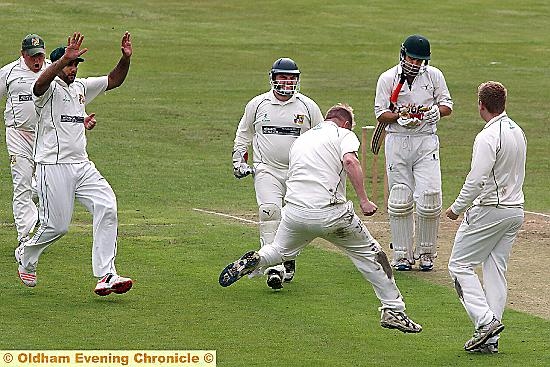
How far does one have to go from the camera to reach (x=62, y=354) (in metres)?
10.6

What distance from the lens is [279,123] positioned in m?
13.7

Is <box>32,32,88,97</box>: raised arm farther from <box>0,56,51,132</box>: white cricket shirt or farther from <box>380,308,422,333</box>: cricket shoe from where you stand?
<box>380,308,422,333</box>: cricket shoe

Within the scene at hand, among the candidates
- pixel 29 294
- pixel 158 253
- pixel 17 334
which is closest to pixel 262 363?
pixel 17 334

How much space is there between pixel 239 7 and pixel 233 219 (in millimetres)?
28166

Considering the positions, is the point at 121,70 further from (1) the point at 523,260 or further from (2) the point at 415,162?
(1) the point at 523,260

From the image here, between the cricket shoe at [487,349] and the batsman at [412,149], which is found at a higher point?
the batsman at [412,149]

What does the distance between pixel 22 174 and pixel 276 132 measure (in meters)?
3.23

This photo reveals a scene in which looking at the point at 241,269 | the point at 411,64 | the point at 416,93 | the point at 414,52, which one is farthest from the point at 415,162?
the point at 241,269

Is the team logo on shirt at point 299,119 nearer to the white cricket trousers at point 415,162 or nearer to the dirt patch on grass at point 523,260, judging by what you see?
the white cricket trousers at point 415,162

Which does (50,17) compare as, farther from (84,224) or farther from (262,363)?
(262,363)

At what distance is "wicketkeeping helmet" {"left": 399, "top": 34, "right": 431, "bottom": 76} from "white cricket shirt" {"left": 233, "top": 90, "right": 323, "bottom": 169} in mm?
1318

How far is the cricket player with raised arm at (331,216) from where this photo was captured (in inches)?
440

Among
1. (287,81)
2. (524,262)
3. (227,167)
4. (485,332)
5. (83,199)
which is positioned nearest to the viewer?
(485,332)

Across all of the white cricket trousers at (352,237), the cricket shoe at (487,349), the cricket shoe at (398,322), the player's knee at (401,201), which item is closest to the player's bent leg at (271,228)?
the player's knee at (401,201)
